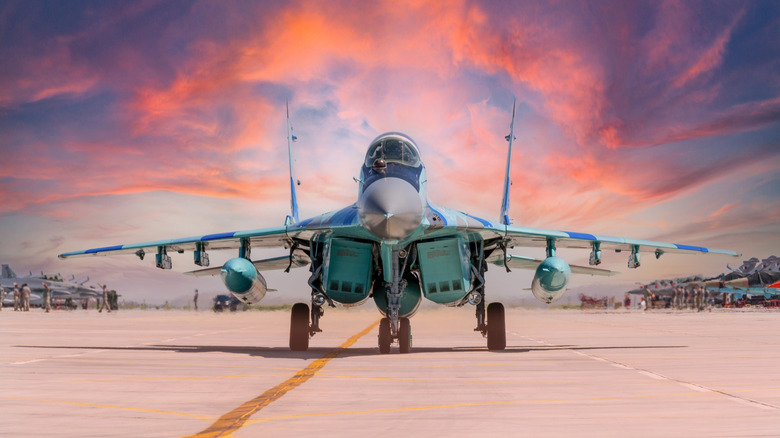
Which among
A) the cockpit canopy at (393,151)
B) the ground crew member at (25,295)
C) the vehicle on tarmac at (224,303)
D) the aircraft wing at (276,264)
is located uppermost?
the cockpit canopy at (393,151)

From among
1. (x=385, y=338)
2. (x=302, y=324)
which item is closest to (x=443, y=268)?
(x=385, y=338)

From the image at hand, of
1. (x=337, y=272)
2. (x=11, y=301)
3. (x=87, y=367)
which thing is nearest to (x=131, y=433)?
(x=87, y=367)

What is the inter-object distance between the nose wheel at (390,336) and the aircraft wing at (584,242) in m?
3.00

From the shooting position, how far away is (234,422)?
5.28 metres

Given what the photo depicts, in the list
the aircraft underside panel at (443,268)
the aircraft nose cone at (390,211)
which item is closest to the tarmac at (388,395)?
the aircraft underside panel at (443,268)

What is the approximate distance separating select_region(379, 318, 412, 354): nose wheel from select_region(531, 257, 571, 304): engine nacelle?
2839mm

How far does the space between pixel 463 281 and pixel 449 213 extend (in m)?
1.40

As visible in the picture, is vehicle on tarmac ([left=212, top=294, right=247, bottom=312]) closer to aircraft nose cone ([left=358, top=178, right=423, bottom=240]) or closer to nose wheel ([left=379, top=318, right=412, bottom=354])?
nose wheel ([left=379, top=318, right=412, bottom=354])

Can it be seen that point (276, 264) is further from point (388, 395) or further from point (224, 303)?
point (224, 303)

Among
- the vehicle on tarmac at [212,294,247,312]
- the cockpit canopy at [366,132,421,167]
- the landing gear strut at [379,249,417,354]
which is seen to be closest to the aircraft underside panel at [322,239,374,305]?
the landing gear strut at [379,249,417,354]

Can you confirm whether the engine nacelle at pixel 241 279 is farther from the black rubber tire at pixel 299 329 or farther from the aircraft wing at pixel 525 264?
the aircraft wing at pixel 525 264

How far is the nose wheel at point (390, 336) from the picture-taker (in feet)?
44.3

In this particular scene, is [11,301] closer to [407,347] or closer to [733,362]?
[407,347]

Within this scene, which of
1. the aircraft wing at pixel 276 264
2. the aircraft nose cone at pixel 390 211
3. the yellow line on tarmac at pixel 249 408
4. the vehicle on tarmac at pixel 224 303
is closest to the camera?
the yellow line on tarmac at pixel 249 408
